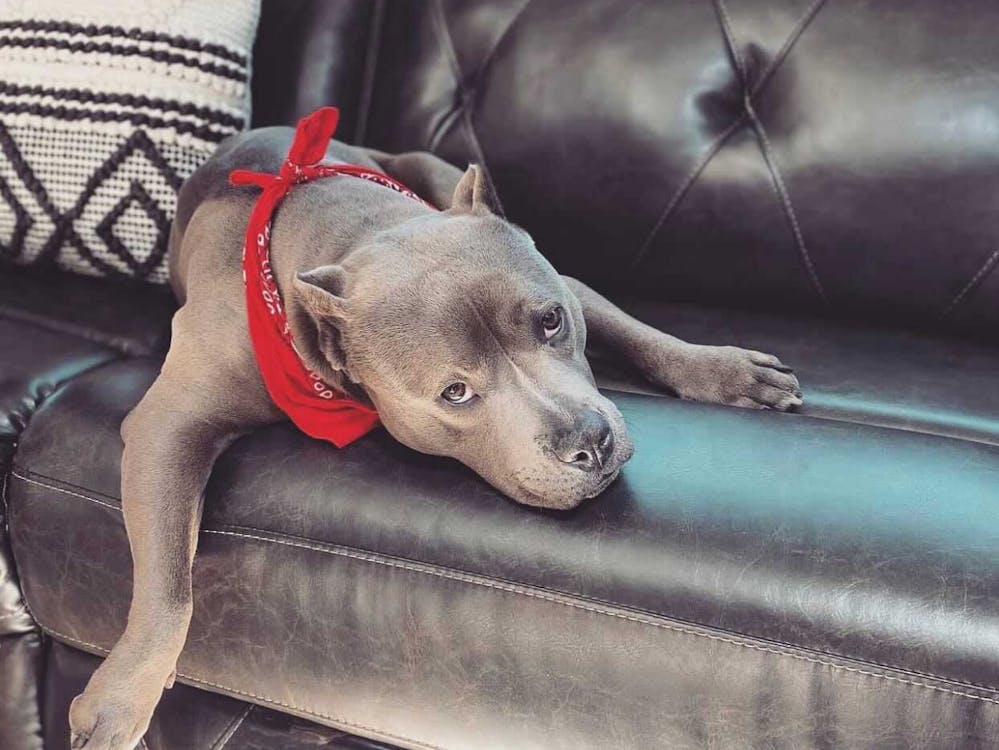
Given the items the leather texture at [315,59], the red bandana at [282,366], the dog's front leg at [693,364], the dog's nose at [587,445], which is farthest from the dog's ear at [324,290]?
the leather texture at [315,59]

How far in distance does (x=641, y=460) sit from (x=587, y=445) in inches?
4.9

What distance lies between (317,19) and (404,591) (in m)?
1.60

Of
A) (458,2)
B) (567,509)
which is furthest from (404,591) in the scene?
(458,2)

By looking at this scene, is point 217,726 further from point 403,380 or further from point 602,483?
point 602,483

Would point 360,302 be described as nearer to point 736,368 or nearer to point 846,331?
point 736,368

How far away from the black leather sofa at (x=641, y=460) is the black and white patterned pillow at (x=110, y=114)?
141 mm

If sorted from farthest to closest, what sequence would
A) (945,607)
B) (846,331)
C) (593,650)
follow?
1. (846,331)
2. (593,650)
3. (945,607)

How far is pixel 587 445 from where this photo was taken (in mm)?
1209

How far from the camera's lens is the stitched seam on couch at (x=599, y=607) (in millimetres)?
1062

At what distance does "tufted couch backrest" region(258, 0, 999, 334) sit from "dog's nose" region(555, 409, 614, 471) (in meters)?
0.92

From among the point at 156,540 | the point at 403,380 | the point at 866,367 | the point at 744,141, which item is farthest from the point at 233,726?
the point at 744,141

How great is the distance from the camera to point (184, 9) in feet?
6.65

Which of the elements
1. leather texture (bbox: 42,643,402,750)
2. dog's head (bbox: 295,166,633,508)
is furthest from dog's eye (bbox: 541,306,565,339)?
leather texture (bbox: 42,643,402,750)

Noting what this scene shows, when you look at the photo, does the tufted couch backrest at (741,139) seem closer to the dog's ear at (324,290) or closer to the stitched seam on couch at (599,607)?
Answer: the dog's ear at (324,290)
